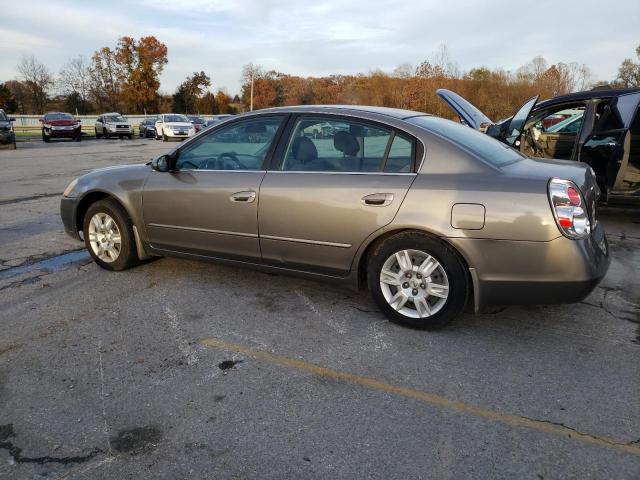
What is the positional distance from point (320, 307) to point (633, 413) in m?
2.21

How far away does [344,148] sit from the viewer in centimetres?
389

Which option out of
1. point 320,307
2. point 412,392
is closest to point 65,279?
point 320,307

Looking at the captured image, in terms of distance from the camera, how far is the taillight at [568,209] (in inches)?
126

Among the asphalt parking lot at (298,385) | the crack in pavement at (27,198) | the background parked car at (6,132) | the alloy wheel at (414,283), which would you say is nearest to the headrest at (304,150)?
the alloy wheel at (414,283)

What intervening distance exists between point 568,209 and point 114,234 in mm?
3924

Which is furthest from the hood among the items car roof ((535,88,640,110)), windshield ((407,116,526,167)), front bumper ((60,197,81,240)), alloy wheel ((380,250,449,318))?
alloy wheel ((380,250,449,318))

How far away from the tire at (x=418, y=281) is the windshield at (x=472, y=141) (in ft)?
2.40

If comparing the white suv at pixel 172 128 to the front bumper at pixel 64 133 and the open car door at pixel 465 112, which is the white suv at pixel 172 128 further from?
the open car door at pixel 465 112

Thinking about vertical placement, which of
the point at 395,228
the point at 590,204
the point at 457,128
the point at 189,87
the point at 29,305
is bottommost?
the point at 29,305

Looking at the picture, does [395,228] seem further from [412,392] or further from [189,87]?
[189,87]

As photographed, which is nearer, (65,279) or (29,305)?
(29,305)

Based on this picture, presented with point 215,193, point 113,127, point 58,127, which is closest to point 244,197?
point 215,193

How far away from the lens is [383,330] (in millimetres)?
3693

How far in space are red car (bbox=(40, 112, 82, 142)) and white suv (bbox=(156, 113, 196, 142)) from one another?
4.53 meters
